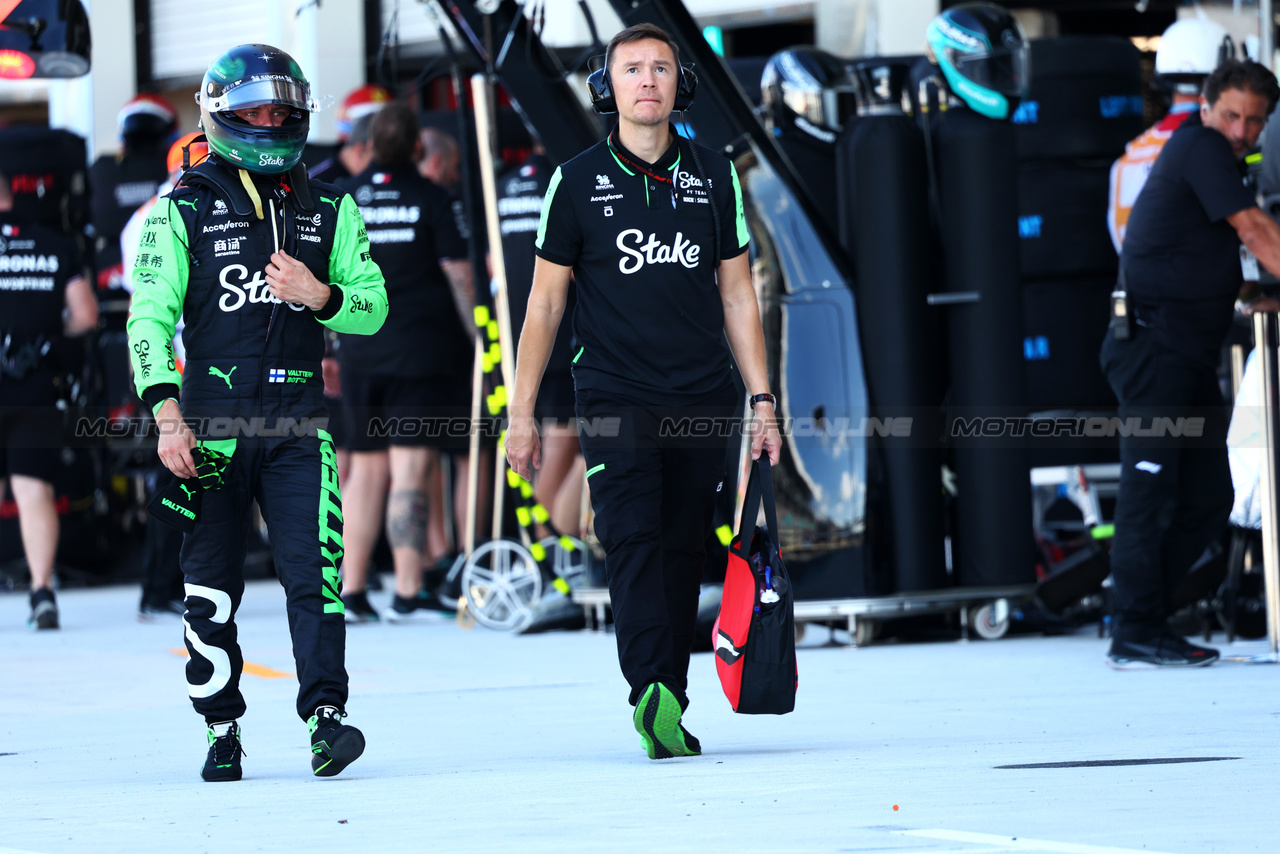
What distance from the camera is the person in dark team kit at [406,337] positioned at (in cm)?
929

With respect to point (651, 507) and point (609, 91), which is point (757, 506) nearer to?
point (651, 507)

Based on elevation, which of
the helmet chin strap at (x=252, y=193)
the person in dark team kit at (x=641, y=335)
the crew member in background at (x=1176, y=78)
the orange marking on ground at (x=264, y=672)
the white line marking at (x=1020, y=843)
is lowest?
the orange marking on ground at (x=264, y=672)

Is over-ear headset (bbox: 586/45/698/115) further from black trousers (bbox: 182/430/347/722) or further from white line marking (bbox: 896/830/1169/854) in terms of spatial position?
white line marking (bbox: 896/830/1169/854)

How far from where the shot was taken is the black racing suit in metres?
4.62

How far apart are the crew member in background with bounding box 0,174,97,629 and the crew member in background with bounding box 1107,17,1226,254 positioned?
5.10 m

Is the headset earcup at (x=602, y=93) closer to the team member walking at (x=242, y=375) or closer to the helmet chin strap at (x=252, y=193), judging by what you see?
the team member walking at (x=242, y=375)

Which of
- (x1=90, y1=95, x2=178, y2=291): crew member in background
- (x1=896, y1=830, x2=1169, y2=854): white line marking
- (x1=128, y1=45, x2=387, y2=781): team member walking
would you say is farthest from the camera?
(x1=90, y1=95, x2=178, y2=291): crew member in background

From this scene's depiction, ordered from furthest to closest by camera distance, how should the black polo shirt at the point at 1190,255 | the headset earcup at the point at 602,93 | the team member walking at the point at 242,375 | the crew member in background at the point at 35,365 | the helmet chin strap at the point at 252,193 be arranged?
the crew member in background at the point at 35,365 → the black polo shirt at the point at 1190,255 → the headset earcup at the point at 602,93 → the helmet chin strap at the point at 252,193 → the team member walking at the point at 242,375

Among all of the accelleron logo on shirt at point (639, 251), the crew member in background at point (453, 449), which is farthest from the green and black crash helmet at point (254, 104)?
the crew member in background at point (453, 449)

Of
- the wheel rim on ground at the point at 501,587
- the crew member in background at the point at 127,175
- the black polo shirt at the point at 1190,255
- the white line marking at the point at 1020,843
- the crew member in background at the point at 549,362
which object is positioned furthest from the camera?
the crew member in background at the point at 127,175

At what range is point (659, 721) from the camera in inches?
181

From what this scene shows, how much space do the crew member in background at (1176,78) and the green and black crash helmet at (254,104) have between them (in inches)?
150

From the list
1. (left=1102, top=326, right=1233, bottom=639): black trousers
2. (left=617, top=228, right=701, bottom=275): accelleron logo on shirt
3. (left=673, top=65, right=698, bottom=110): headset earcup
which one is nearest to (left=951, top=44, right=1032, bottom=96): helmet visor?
(left=1102, top=326, right=1233, bottom=639): black trousers

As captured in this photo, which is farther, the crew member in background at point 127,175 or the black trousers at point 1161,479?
the crew member in background at point 127,175
